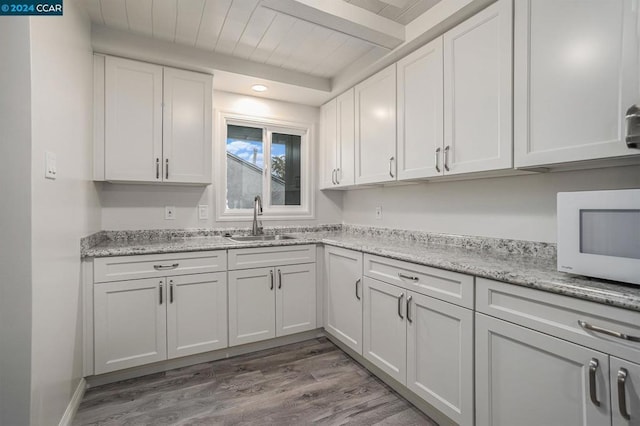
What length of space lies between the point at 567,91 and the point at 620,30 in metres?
0.24

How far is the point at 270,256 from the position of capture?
8.34 ft

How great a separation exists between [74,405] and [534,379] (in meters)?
2.33

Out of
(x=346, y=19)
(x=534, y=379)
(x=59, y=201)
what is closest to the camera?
(x=534, y=379)

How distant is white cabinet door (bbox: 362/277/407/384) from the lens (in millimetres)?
1873

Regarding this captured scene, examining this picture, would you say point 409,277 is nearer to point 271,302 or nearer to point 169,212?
point 271,302

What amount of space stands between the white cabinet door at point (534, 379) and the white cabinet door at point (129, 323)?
6.51 feet

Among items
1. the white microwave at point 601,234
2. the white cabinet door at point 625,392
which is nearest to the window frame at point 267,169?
the white microwave at point 601,234

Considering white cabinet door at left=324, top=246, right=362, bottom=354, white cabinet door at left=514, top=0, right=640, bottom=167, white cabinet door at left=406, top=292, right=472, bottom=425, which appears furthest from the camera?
white cabinet door at left=324, top=246, right=362, bottom=354

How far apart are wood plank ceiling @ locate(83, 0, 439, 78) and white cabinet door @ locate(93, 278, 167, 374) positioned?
1.73 metres

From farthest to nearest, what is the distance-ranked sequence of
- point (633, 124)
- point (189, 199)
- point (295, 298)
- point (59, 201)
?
point (189, 199) < point (295, 298) < point (59, 201) < point (633, 124)

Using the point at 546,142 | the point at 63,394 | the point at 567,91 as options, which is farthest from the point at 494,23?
the point at 63,394

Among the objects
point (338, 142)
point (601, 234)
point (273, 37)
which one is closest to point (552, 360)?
point (601, 234)

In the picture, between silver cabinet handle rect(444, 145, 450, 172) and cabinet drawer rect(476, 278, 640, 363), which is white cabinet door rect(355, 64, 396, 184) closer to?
silver cabinet handle rect(444, 145, 450, 172)

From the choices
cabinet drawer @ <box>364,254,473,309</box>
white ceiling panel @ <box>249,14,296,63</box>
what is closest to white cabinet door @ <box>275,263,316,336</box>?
cabinet drawer @ <box>364,254,473,309</box>
